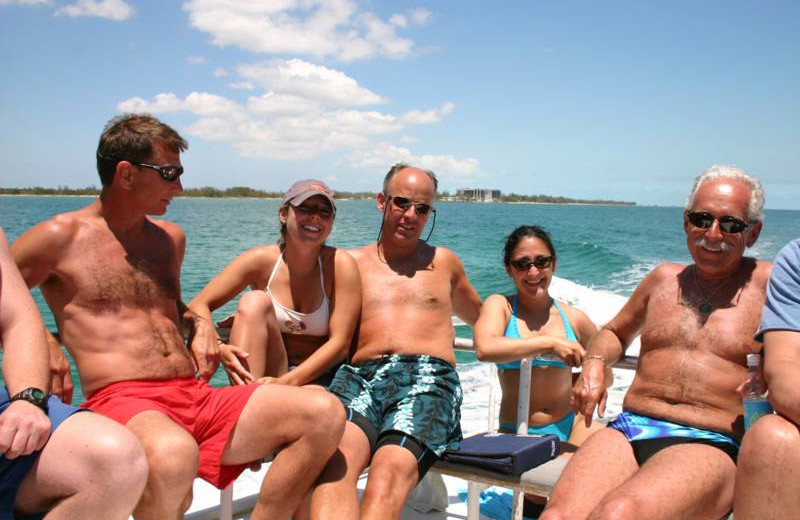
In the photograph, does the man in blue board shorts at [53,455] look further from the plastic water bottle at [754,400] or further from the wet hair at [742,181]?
the wet hair at [742,181]

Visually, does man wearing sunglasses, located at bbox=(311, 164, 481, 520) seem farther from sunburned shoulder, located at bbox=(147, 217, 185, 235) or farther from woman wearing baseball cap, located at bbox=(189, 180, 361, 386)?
sunburned shoulder, located at bbox=(147, 217, 185, 235)

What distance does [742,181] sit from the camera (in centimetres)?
265

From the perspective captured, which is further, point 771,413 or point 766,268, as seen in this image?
point 766,268

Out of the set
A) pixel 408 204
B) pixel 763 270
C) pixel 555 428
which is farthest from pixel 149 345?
pixel 763 270

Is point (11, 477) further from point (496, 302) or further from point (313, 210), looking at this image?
point (496, 302)

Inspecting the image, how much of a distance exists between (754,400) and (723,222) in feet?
2.30

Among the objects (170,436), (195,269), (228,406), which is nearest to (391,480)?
(228,406)

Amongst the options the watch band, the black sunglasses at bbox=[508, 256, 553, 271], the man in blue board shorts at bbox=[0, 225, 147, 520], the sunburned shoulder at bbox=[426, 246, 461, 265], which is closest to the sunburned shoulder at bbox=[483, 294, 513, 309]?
the black sunglasses at bbox=[508, 256, 553, 271]

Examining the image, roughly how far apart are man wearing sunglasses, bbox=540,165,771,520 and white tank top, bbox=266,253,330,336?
1257mm

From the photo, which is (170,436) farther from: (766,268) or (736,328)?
(766,268)

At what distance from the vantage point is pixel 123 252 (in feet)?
8.84

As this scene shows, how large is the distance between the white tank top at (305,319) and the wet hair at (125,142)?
0.95 meters

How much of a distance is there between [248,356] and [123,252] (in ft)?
2.18

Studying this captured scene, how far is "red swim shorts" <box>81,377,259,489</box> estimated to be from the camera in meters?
2.46
